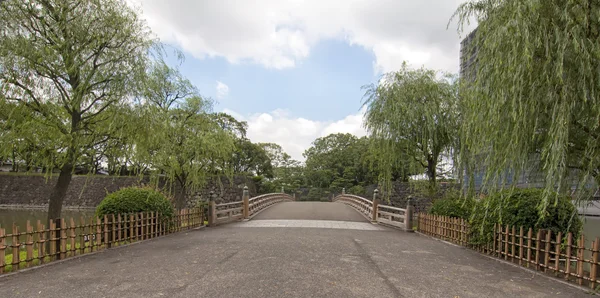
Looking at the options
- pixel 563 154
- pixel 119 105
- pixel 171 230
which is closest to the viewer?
pixel 563 154

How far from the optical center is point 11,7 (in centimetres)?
646

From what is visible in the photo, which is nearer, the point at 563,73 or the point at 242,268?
the point at 563,73

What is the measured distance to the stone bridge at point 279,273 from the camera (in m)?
4.42

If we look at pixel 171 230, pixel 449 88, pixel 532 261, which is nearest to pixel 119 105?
pixel 171 230

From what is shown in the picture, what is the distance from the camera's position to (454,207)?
9812 millimetres

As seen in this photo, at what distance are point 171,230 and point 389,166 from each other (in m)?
7.91

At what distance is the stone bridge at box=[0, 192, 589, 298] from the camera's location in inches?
174

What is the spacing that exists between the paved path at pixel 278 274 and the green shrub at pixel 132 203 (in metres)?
1.11

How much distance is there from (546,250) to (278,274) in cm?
428

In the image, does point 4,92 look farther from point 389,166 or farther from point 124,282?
point 389,166

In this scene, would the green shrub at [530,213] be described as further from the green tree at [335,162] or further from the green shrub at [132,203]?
the green tree at [335,162]

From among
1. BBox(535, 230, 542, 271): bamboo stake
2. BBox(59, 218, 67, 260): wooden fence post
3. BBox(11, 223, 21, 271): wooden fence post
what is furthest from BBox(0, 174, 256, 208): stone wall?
BBox(535, 230, 542, 271): bamboo stake

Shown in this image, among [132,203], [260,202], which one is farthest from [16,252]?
[260,202]

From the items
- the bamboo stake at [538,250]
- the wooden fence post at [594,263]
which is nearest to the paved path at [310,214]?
the bamboo stake at [538,250]
